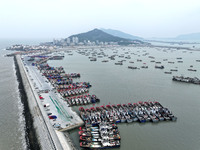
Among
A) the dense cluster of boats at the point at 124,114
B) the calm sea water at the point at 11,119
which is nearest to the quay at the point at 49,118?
the calm sea water at the point at 11,119

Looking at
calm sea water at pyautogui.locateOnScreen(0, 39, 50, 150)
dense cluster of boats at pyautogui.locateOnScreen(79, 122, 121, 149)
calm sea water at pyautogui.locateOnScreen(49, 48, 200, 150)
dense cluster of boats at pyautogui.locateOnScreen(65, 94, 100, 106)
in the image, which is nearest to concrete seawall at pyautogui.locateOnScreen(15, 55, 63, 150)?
calm sea water at pyautogui.locateOnScreen(0, 39, 50, 150)

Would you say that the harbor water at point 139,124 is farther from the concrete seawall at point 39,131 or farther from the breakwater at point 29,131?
the concrete seawall at point 39,131

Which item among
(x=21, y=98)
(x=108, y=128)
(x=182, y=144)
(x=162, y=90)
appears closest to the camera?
(x=182, y=144)

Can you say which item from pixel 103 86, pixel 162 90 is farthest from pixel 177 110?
pixel 103 86

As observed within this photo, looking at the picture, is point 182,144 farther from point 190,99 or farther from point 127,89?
point 127,89

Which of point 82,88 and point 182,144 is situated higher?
point 82,88

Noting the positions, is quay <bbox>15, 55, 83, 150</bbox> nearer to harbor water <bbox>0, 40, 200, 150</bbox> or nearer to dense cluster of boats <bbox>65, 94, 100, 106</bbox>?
dense cluster of boats <bbox>65, 94, 100, 106</bbox>

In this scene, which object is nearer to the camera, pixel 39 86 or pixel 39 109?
pixel 39 109

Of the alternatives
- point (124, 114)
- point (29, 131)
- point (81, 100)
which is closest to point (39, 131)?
point (29, 131)
